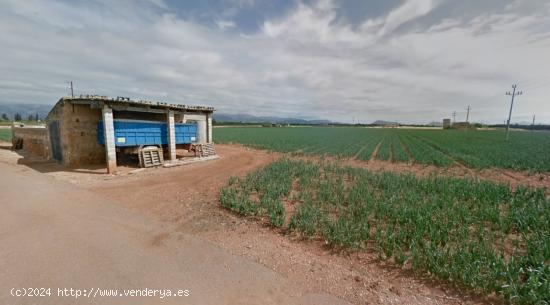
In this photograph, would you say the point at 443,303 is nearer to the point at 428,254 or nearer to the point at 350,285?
the point at 428,254

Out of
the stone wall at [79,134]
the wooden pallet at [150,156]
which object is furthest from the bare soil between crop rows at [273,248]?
the stone wall at [79,134]

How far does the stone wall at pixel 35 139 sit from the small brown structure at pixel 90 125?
9 cm

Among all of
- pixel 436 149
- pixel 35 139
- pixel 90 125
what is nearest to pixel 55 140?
pixel 90 125

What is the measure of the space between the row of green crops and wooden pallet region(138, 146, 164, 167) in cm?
674

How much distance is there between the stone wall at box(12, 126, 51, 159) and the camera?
1642 cm

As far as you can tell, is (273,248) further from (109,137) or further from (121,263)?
(109,137)

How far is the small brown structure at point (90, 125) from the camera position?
37.6 feet

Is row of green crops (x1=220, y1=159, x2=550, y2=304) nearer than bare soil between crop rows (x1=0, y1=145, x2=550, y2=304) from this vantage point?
No

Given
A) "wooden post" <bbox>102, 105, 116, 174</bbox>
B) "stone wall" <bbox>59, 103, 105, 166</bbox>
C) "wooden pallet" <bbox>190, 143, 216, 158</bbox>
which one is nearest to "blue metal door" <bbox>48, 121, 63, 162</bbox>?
"stone wall" <bbox>59, 103, 105, 166</bbox>

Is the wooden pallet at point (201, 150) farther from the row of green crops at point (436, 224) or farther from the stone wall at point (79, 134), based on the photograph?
the row of green crops at point (436, 224)

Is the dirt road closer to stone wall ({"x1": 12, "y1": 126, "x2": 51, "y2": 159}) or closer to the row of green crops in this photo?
the row of green crops

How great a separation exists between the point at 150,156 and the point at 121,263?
35.3 feet

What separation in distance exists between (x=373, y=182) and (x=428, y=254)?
6.19m

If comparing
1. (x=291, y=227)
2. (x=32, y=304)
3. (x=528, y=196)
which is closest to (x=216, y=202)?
(x=291, y=227)
